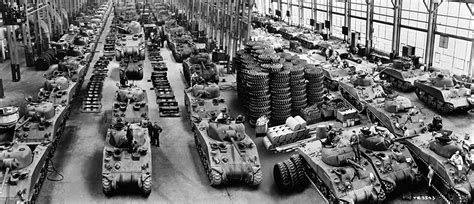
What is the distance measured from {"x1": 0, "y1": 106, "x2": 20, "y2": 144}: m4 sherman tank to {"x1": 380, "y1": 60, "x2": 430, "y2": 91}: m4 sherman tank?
20207 mm

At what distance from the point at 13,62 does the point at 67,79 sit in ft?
29.1

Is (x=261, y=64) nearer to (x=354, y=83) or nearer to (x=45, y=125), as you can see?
(x=354, y=83)

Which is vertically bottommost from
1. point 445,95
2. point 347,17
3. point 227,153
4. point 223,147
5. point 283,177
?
point 283,177

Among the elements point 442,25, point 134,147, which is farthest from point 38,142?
point 442,25

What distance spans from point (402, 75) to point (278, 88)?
962cm

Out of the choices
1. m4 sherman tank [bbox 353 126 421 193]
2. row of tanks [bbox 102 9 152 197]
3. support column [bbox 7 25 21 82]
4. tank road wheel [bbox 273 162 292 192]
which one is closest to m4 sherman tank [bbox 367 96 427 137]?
m4 sherman tank [bbox 353 126 421 193]

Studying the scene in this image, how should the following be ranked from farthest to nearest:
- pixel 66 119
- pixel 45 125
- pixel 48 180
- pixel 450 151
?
pixel 66 119 < pixel 45 125 < pixel 48 180 < pixel 450 151

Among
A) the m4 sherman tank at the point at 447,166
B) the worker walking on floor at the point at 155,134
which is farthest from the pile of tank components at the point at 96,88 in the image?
the m4 sherman tank at the point at 447,166

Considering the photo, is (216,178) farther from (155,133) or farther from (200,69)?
(200,69)

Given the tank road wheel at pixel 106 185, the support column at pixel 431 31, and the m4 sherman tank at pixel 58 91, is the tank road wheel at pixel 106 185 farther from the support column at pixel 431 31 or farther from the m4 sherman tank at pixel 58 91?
the support column at pixel 431 31

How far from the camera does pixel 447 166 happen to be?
53.5 ft

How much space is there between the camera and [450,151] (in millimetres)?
16656

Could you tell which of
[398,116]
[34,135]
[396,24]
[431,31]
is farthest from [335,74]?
[34,135]

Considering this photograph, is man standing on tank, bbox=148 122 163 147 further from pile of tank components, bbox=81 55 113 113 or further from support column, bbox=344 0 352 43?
support column, bbox=344 0 352 43
